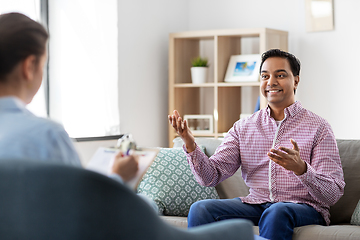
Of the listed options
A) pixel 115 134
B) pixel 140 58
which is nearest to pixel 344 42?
pixel 140 58

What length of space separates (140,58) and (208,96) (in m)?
0.83

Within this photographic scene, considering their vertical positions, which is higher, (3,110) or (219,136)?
(3,110)

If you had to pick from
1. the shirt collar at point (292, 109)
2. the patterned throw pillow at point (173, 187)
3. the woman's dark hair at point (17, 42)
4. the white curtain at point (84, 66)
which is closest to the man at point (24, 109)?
the woman's dark hair at point (17, 42)

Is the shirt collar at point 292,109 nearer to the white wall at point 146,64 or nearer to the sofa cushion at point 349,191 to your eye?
the sofa cushion at point 349,191

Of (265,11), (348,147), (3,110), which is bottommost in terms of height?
(348,147)

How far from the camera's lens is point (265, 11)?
433 centimetres

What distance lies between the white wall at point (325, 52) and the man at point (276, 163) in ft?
5.31

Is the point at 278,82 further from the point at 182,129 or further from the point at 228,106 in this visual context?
the point at 228,106

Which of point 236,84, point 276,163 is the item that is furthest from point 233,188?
point 236,84

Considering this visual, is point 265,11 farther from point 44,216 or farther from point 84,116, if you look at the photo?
point 44,216

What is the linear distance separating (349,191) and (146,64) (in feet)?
7.34

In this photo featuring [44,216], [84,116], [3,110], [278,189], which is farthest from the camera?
[84,116]

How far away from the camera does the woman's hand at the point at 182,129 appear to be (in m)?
2.10

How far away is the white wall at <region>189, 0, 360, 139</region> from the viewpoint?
156 inches
